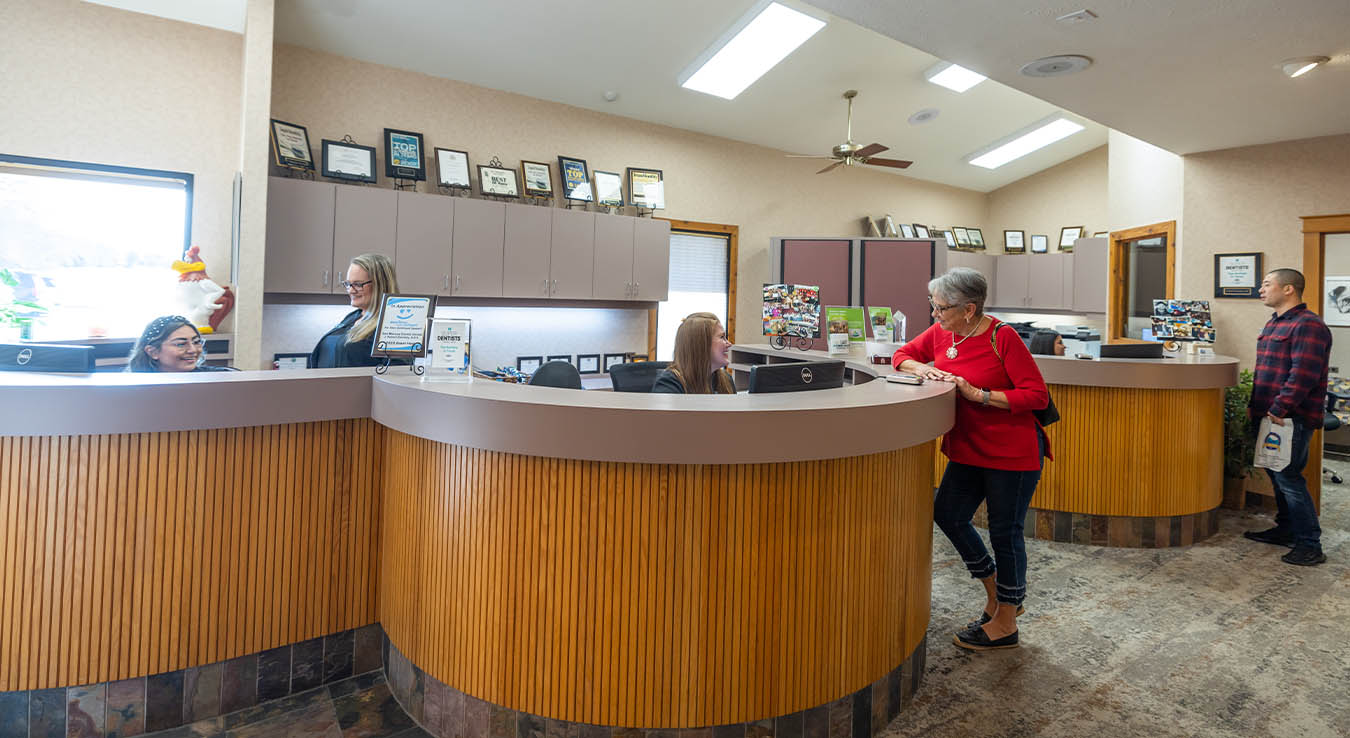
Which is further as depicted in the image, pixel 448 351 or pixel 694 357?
pixel 694 357

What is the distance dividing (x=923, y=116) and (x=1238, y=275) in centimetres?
353

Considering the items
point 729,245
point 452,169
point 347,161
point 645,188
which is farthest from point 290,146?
point 729,245

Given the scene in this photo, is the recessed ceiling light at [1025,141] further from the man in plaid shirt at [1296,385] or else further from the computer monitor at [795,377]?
the computer monitor at [795,377]

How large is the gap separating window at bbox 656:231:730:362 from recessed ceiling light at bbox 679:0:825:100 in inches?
64.0

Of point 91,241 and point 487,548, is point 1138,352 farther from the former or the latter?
point 91,241

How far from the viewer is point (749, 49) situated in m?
6.13

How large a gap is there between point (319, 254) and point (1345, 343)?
932 centimetres

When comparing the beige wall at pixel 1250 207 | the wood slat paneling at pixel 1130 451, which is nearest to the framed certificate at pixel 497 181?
the wood slat paneling at pixel 1130 451

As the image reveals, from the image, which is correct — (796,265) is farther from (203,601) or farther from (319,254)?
(203,601)

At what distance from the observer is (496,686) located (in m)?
1.92

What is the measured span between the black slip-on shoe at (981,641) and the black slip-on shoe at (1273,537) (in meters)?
2.61

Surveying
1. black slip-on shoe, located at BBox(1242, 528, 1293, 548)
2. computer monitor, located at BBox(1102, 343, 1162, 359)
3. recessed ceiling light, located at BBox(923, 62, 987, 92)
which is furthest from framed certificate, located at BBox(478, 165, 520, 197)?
black slip-on shoe, located at BBox(1242, 528, 1293, 548)

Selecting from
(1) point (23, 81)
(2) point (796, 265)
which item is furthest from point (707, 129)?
(1) point (23, 81)

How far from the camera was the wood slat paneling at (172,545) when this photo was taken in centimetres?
192
